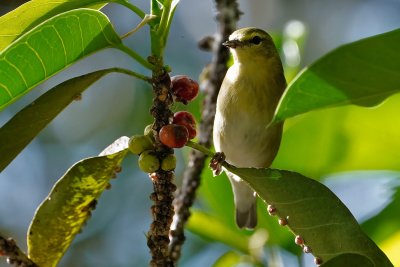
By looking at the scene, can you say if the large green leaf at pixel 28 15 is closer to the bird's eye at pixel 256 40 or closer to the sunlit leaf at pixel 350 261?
the sunlit leaf at pixel 350 261

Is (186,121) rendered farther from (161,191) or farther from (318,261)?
(318,261)

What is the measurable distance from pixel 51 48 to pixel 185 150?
1.47m

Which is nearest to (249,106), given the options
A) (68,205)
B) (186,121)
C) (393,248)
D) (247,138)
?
(247,138)

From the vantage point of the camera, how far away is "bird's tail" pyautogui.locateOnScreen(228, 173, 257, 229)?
270 centimetres

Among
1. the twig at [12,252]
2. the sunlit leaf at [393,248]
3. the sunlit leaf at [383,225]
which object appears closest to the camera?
the twig at [12,252]

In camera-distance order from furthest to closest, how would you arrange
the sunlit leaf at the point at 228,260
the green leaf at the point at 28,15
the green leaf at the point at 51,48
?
1. the sunlit leaf at the point at 228,260
2. the green leaf at the point at 28,15
3. the green leaf at the point at 51,48

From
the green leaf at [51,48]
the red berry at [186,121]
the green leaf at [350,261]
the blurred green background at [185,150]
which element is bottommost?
the blurred green background at [185,150]

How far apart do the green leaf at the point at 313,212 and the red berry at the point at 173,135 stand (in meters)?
0.19

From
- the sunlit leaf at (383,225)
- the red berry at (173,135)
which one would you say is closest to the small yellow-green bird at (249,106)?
the sunlit leaf at (383,225)

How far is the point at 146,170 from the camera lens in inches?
60.3

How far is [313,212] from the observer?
5.20ft

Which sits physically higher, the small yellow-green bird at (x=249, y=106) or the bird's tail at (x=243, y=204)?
the small yellow-green bird at (x=249, y=106)

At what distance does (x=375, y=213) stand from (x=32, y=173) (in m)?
4.29

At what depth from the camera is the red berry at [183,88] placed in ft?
5.55
